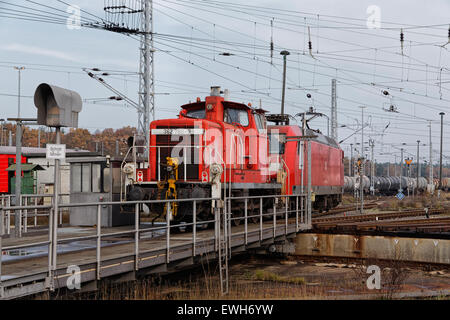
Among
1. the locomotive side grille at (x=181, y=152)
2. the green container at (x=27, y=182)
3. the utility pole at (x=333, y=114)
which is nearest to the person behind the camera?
the locomotive side grille at (x=181, y=152)

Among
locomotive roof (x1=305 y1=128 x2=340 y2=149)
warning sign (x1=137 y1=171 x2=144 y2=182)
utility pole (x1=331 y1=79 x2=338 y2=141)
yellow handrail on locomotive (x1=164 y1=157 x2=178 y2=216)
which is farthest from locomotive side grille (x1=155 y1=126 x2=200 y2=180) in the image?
utility pole (x1=331 y1=79 x2=338 y2=141)

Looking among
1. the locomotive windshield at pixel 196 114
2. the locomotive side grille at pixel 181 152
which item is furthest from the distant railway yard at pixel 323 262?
the locomotive windshield at pixel 196 114


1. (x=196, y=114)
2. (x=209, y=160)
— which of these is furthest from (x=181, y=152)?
(x=196, y=114)

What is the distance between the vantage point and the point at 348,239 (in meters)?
18.4

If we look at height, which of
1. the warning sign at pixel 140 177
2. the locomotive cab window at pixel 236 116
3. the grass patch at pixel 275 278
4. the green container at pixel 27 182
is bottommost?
the grass patch at pixel 275 278

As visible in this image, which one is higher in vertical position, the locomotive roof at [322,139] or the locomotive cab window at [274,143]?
the locomotive roof at [322,139]

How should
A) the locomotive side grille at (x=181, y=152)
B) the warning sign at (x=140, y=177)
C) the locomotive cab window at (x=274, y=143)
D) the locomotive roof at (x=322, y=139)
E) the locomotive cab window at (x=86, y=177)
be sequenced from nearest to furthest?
the locomotive side grille at (x=181, y=152), the warning sign at (x=140, y=177), the locomotive cab window at (x=86, y=177), the locomotive cab window at (x=274, y=143), the locomotive roof at (x=322, y=139)

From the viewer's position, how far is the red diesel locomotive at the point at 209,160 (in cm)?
1509

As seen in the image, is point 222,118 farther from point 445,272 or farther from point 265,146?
point 445,272

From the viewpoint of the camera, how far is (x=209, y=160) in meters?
15.8

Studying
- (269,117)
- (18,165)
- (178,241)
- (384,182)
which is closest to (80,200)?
(18,165)

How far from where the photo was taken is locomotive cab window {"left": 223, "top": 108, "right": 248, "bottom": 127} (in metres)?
17.2

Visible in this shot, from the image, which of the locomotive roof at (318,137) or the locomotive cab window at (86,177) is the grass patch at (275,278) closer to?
the locomotive cab window at (86,177)

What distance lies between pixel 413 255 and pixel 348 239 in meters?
2.13
